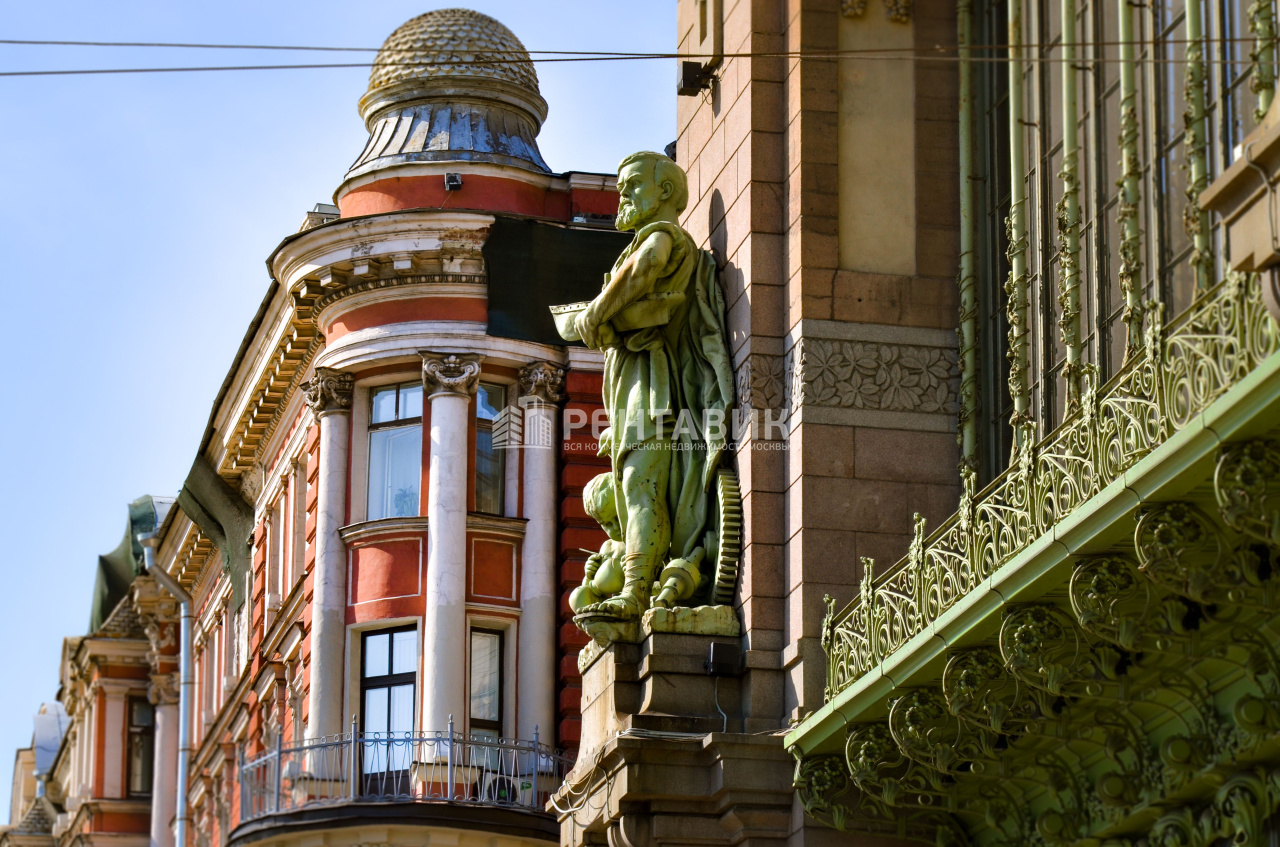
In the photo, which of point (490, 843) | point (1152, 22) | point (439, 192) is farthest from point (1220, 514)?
point (439, 192)

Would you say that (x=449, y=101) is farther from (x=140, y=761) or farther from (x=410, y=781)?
(x=140, y=761)

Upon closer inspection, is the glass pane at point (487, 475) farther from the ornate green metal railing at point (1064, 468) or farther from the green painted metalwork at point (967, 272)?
the ornate green metal railing at point (1064, 468)

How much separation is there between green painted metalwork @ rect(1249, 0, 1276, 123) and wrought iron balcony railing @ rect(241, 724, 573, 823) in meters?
17.5

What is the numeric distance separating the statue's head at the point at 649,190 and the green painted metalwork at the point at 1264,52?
6498mm

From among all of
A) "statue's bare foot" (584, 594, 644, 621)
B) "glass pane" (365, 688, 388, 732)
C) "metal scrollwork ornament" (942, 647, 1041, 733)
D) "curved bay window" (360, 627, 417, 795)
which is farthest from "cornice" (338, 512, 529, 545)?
"metal scrollwork ornament" (942, 647, 1041, 733)

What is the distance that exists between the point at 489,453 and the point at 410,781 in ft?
15.1

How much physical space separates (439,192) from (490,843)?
8.32m

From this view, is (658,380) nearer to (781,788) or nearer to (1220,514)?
(781,788)

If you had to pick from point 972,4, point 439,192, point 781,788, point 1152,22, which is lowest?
point 781,788

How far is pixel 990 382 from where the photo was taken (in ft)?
61.0

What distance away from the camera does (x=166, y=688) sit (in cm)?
4819

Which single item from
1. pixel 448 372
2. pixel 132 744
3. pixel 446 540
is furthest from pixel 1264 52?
pixel 132 744

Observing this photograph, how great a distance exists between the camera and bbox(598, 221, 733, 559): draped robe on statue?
19.0 metres

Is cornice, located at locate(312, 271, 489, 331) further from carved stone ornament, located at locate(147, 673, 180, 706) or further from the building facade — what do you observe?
carved stone ornament, located at locate(147, 673, 180, 706)
